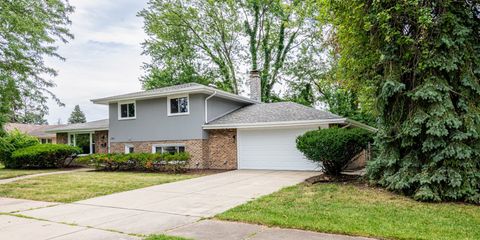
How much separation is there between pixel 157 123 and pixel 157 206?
36.1 ft

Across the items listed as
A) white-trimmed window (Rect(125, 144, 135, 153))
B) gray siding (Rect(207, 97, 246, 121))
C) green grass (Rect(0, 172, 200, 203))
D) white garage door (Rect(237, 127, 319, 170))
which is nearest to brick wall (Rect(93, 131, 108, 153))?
white-trimmed window (Rect(125, 144, 135, 153))

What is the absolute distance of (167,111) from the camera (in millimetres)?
18062

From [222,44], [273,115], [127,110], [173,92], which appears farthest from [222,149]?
[222,44]

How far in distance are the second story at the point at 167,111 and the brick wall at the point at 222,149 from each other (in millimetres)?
537

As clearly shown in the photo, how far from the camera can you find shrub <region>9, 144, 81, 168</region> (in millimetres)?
19047

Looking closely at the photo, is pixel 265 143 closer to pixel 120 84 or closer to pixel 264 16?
pixel 264 16

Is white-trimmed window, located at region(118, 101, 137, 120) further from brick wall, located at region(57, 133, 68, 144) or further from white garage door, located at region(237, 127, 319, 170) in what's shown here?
brick wall, located at region(57, 133, 68, 144)

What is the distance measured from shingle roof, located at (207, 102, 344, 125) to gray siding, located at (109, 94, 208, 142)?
93 centimetres

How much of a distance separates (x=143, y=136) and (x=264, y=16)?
17025 millimetres

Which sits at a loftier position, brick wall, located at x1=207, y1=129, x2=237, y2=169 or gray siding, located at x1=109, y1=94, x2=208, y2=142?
gray siding, located at x1=109, y1=94, x2=208, y2=142

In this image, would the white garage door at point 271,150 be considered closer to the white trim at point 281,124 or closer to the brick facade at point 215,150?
the brick facade at point 215,150

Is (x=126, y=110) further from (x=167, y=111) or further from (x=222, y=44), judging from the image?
(x=222, y=44)

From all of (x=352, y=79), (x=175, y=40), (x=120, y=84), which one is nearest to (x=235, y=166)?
(x=352, y=79)

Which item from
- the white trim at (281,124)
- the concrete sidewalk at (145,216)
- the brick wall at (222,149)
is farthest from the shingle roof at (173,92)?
the concrete sidewalk at (145,216)
